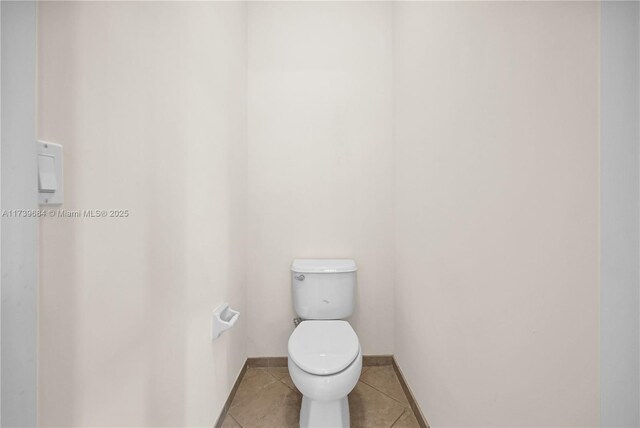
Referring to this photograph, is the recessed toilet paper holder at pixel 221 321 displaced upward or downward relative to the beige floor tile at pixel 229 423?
upward

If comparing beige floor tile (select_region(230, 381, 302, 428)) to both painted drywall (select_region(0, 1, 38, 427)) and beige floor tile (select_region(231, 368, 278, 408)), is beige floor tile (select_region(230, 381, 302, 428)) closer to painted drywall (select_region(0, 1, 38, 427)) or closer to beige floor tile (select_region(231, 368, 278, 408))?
beige floor tile (select_region(231, 368, 278, 408))

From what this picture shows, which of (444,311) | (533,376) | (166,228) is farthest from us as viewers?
(444,311)

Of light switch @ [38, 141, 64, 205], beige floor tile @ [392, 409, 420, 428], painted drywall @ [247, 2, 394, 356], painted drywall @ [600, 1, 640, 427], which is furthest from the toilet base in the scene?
light switch @ [38, 141, 64, 205]

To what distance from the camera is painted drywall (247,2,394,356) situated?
1.78m

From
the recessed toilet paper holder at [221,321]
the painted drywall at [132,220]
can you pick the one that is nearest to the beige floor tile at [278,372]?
the painted drywall at [132,220]

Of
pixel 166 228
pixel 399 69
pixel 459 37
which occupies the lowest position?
pixel 166 228

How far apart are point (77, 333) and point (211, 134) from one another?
0.87m

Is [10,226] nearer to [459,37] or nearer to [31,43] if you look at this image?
[31,43]

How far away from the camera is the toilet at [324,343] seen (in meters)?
1.09

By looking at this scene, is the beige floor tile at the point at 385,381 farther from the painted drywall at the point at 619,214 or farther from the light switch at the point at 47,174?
the light switch at the point at 47,174

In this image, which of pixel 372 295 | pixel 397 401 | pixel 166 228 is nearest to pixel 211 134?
pixel 166 228

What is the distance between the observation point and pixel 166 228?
2.89ft

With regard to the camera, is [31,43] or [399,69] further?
[399,69]

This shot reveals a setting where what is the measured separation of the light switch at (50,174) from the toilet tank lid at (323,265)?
1.21 metres
